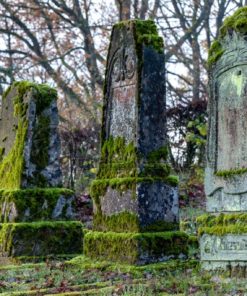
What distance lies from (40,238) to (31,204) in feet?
1.76

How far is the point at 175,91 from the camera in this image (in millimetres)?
20766

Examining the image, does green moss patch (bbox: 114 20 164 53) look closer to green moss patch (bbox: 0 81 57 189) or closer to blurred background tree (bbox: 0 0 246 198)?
green moss patch (bbox: 0 81 57 189)

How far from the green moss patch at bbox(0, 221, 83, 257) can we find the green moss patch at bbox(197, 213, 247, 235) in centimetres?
317

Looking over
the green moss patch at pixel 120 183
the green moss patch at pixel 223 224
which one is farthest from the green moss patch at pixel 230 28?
the green moss patch at pixel 223 224

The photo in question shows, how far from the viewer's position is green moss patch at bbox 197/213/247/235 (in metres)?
6.52

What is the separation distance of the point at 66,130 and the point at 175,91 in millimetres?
4300

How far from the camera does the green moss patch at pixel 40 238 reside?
941 centimetres

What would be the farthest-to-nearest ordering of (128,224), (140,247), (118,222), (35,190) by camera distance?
(35,190) → (118,222) → (128,224) → (140,247)

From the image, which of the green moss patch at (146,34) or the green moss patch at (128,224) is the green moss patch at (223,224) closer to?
the green moss patch at (128,224)

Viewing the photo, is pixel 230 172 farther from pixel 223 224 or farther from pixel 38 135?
pixel 38 135

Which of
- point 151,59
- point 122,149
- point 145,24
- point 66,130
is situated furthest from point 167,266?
point 66,130

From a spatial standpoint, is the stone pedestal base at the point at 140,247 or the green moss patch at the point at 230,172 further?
the stone pedestal base at the point at 140,247

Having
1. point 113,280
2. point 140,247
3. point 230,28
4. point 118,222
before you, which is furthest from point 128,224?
point 230,28

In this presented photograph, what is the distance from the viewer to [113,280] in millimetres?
6625
